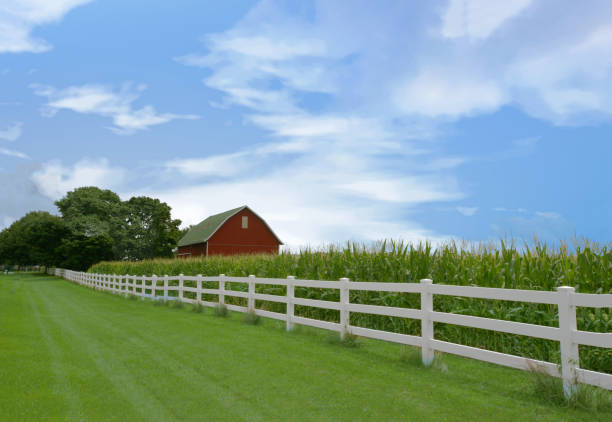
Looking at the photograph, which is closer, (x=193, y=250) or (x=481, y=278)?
(x=481, y=278)

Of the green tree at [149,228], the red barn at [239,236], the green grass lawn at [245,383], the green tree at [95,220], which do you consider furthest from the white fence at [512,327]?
the green tree at [95,220]

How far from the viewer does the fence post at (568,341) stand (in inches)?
222

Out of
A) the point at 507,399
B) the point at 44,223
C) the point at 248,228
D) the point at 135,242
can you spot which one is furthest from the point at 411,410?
the point at 44,223

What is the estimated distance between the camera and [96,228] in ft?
225

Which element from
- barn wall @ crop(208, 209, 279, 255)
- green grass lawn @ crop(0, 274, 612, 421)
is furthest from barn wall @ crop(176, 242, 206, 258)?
green grass lawn @ crop(0, 274, 612, 421)

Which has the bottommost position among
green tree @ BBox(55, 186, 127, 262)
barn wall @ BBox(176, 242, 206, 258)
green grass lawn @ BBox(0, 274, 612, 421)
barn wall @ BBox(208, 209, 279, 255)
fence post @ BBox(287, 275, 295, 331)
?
green grass lawn @ BBox(0, 274, 612, 421)

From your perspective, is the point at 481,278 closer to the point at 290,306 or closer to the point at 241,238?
the point at 290,306

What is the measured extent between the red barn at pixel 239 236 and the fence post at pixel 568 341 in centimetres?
4225

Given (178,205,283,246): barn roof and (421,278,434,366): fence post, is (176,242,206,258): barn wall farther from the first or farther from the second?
(421,278,434,366): fence post

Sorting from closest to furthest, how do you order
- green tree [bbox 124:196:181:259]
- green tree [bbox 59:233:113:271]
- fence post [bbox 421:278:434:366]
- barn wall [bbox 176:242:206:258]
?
1. fence post [bbox 421:278:434:366]
2. barn wall [bbox 176:242:206:258]
3. green tree [bbox 124:196:181:259]
4. green tree [bbox 59:233:113:271]

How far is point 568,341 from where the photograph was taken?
5.71 meters

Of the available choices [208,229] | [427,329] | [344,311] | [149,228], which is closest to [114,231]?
[149,228]

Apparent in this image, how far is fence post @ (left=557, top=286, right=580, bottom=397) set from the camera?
5.65 meters

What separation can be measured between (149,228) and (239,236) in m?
23.1
